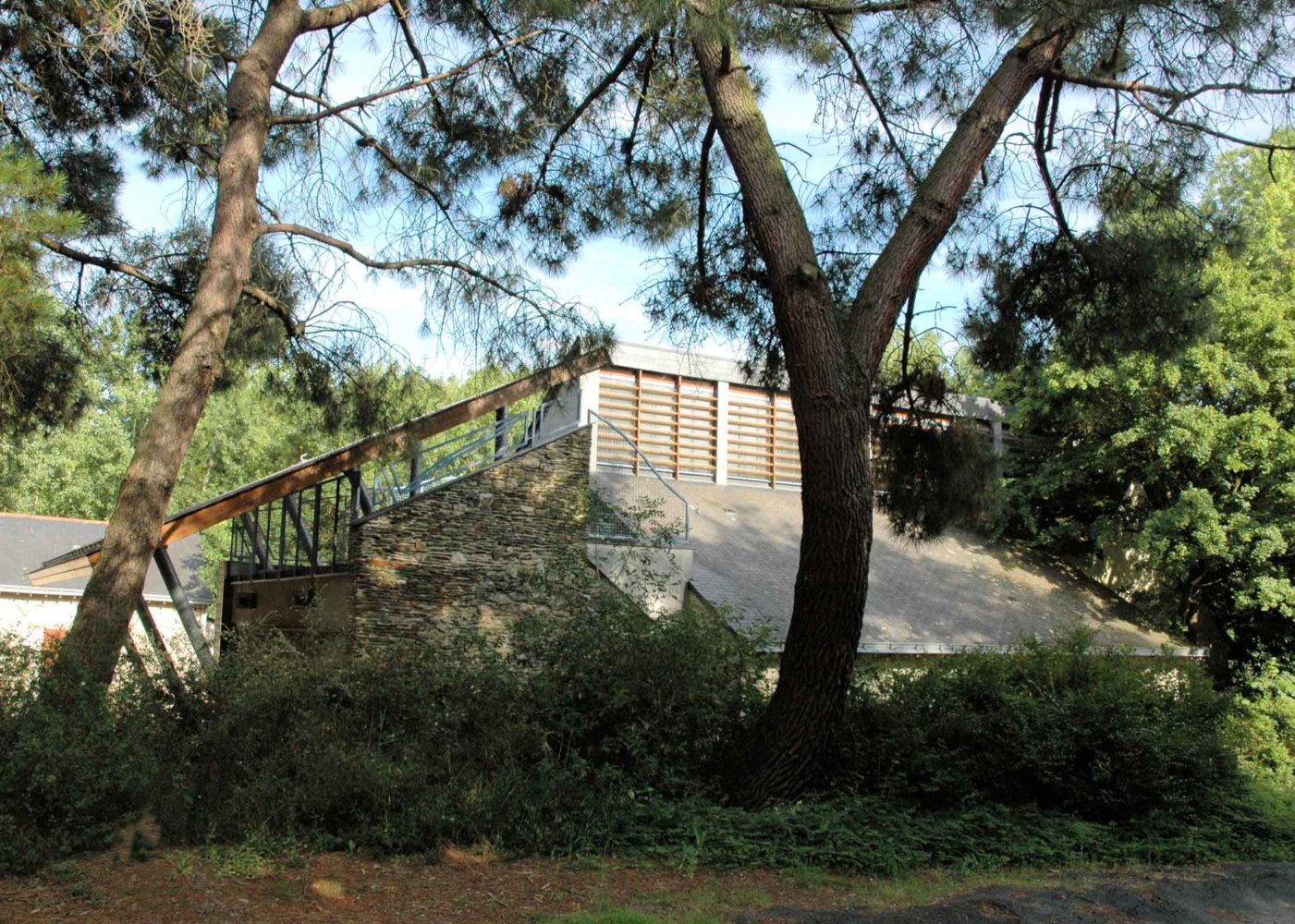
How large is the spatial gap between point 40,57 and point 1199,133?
9.85 meters

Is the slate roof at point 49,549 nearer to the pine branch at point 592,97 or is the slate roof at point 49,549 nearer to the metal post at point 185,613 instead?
the metal post at point 185,613

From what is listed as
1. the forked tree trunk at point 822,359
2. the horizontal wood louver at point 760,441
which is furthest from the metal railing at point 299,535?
the forked tree trunk at point 822,359

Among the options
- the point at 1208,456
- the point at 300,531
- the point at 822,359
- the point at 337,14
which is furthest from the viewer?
the point at 1208,456

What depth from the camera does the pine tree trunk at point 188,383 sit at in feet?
24.5

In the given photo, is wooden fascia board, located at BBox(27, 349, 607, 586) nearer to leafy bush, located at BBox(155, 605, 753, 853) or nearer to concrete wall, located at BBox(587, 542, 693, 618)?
concrete wall, located at BBox(587, 542, 693, 618)

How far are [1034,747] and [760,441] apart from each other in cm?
1318

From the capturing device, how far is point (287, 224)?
9.86 meters

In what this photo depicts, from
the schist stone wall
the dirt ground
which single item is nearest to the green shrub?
the dirt ground

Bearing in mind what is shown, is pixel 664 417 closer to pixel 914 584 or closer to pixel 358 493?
pixel 914 584

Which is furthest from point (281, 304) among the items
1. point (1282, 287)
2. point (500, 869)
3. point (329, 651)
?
point (1282, 287)

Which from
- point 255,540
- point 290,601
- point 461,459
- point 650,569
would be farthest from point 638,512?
point 255,540

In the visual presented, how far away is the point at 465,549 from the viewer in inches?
569

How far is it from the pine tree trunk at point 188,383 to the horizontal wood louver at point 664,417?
10.5m

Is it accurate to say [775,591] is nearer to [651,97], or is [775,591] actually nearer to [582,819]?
[651,97]
